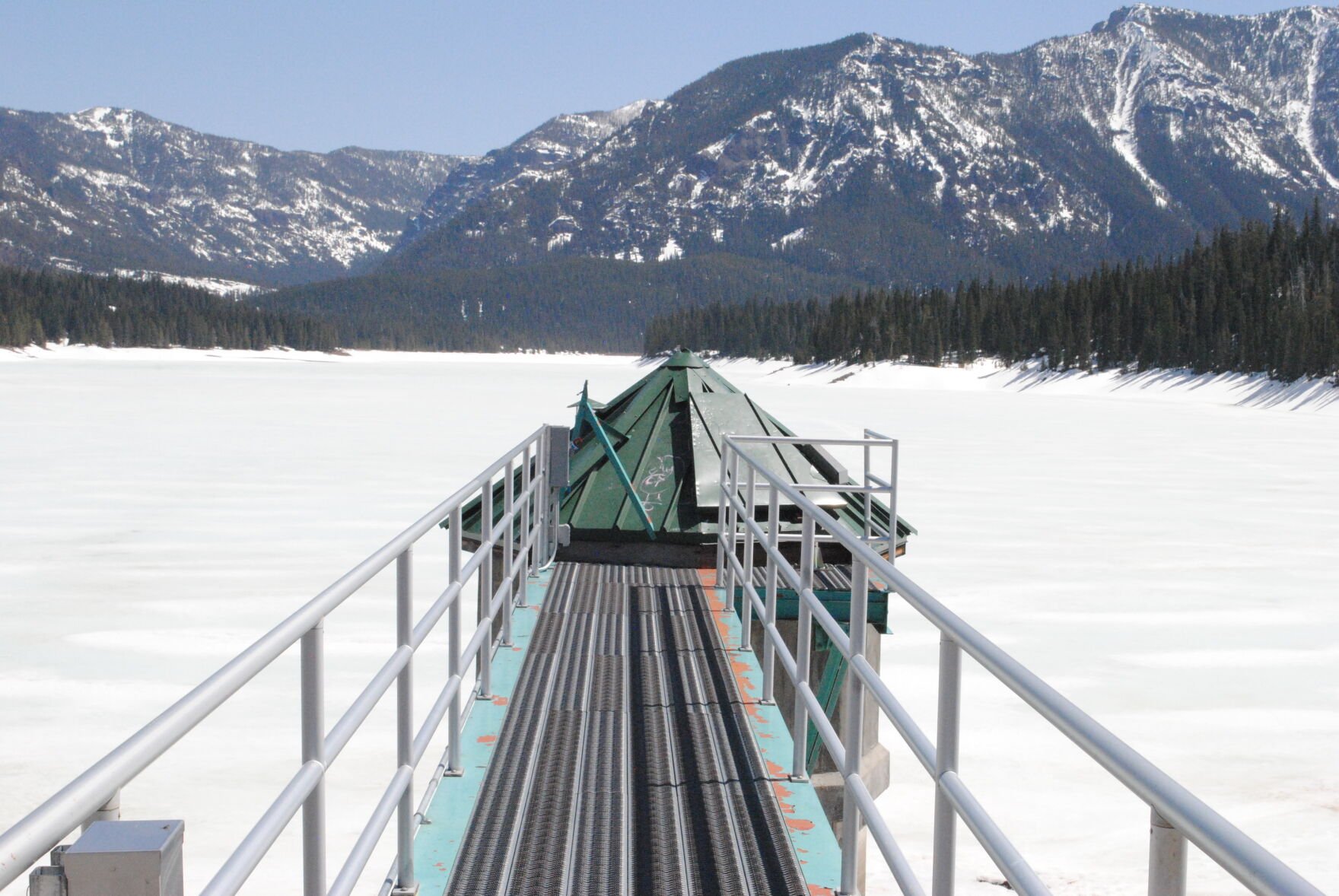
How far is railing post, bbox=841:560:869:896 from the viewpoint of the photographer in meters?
3.99

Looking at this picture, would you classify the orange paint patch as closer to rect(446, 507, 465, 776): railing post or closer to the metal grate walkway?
the metal grate walkway

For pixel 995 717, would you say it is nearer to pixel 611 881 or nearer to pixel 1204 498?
pixel 611 881

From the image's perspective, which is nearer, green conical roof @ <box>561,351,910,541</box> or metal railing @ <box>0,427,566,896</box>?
metal railing @ <box>0,427,566,896</box>

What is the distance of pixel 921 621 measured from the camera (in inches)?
494

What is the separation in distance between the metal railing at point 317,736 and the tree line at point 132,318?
135 metres

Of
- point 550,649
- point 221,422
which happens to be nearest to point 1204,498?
point 550,649

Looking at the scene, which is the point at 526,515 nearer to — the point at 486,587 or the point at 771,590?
the point at 486,587

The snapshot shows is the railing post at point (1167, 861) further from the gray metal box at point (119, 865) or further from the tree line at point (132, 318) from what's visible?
the tree line at point (132, 318)

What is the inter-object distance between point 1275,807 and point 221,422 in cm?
3324

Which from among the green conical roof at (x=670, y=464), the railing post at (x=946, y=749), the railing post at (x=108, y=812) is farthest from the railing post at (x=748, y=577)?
the railing post at (x=108, y=812)

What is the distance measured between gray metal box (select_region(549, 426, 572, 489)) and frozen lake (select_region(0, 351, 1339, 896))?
76.6 inches

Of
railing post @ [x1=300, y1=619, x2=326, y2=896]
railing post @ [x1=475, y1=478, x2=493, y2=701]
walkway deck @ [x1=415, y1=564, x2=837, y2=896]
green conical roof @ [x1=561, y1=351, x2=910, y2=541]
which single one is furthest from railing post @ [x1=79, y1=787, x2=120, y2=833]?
green conical roof @ [x1=561, y1=351, x2=910, y2=541]

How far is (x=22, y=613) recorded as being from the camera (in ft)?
38.7

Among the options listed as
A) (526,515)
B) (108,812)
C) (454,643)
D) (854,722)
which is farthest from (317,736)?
(526,515)
